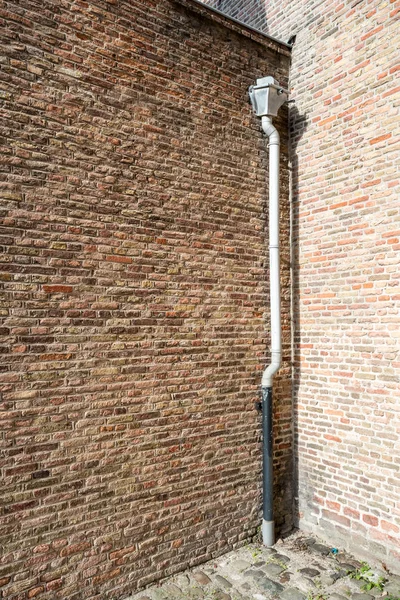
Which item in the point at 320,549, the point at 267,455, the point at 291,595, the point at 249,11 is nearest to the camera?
the point at 291,595

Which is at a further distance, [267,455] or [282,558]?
[267,455]

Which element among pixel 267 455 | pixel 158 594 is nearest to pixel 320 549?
pixel 267 455

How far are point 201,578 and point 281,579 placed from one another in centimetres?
64

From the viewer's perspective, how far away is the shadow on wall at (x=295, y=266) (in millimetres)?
4703

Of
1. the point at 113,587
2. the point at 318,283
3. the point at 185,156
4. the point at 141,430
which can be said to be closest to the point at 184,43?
the point at 185,156

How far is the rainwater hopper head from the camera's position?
4.43 metres

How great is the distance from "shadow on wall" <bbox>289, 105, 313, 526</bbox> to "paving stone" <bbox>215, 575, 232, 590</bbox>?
3.83 ft

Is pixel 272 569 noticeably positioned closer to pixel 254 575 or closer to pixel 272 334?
pixel 254 575

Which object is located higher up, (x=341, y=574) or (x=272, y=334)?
(x=272, y=334)

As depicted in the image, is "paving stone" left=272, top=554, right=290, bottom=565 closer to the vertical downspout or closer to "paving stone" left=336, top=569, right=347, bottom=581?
the vertical downspout

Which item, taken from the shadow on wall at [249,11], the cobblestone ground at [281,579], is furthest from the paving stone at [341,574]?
the shadow on wall at [249,11]

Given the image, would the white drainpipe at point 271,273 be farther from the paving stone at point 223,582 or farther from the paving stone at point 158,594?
the paving stone at point 158,594

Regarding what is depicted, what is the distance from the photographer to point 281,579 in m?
3.73

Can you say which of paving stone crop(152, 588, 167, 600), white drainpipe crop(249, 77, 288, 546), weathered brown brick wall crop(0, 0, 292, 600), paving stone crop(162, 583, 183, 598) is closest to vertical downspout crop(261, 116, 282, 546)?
white drainpipe crop(249, 77, 288, 546)
